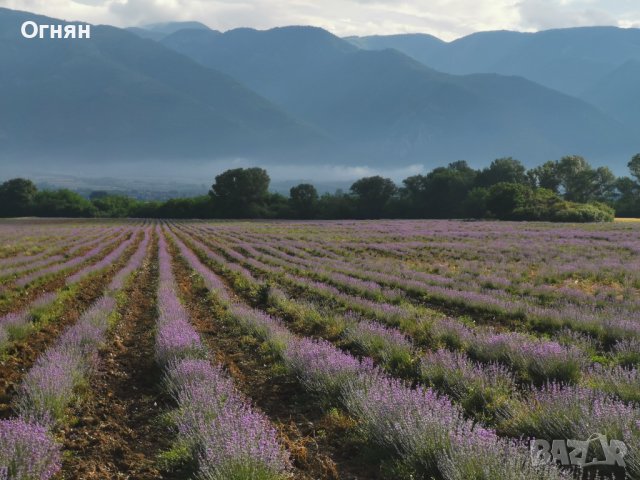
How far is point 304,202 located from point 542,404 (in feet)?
371

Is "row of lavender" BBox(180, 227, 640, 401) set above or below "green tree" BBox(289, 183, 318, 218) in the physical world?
below

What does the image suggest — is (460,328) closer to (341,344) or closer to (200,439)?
(341,344)

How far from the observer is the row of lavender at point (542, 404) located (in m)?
4.41

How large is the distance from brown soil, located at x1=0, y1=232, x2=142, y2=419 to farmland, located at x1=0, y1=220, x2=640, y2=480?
0.05 meters

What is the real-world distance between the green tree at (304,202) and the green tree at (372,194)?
10262 millimetres

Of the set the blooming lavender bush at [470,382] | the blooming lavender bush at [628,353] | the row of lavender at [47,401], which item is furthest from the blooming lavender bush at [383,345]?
the row of lavender at [47,401]

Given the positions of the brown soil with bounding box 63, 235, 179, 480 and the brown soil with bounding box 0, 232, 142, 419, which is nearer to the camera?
the brown soil with bounding box 63, 235, 179, 480

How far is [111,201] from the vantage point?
152125 mm

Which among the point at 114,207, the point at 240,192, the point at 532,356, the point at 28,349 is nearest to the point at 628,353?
the point at 532,356

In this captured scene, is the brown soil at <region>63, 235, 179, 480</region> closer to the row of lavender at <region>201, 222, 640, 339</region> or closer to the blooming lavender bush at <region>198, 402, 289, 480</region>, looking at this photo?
the blooming lavender bush at <region>198, 402, 289, 480</region>

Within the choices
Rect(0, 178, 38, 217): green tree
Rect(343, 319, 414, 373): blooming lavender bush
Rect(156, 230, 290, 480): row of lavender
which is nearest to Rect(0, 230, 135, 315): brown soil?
Rect(156, 230, 290, 480): row of lavender

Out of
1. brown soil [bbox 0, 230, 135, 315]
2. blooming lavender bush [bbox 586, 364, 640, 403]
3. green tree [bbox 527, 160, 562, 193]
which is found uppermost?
green tree [bbox 527, 160, 562, 193]

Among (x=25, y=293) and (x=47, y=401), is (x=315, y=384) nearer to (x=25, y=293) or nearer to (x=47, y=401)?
(x=47, y=401)

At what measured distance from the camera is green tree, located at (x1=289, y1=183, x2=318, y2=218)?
381ft
